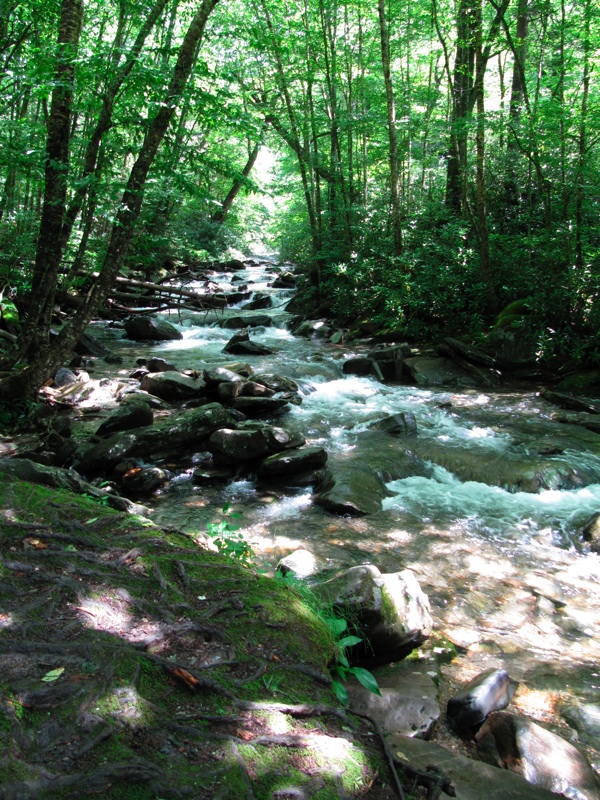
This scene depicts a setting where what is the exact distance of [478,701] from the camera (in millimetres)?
3119

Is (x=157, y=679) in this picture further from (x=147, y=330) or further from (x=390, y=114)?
(x=390, y=114)

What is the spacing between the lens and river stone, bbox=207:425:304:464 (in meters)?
7.26

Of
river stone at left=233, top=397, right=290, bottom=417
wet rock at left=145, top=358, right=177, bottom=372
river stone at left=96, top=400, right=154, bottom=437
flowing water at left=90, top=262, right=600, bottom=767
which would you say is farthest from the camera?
wet rock at left=145, top=358, right=177, bottom=372

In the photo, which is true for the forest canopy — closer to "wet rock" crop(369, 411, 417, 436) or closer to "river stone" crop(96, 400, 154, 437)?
"river stone" crop(96, 400, 154, 437)

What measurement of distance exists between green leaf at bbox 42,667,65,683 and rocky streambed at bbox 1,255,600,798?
5.12 feet

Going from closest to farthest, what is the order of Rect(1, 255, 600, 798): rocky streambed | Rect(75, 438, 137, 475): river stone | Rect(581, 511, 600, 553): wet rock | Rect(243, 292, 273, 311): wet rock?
Rect(1, 255, 600, 798): rocky streambed
Rect(581, 511, 600, 553): wet rock
Rect(75, 438, 137, 475): river stone
Rect(243, 292, 273, 311): wet rock

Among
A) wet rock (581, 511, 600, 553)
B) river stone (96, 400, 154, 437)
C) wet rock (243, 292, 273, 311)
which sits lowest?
wet rock (581, 511, 600, 553)

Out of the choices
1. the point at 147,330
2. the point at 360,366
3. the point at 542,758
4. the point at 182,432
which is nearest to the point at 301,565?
the point at 542,758

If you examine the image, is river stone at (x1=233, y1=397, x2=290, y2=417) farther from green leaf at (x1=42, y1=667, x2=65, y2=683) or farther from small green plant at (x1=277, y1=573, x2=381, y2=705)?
green leaf at (x1=42, y1=667, x2=65, y2=683)

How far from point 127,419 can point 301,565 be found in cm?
437

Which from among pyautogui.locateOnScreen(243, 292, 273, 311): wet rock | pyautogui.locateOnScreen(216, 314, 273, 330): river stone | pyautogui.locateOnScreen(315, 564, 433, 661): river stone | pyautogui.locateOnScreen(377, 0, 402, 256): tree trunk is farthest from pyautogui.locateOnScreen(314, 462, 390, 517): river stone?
pyautogui.locateOnScreen(243, 292, 273, 311): wet rock

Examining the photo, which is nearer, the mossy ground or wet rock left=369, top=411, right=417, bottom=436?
the mossy ground

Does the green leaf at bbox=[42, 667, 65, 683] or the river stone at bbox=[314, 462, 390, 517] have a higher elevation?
the green leaf at bbox=[42, 667, 65, 683]

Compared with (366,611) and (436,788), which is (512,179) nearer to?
(366,611)
